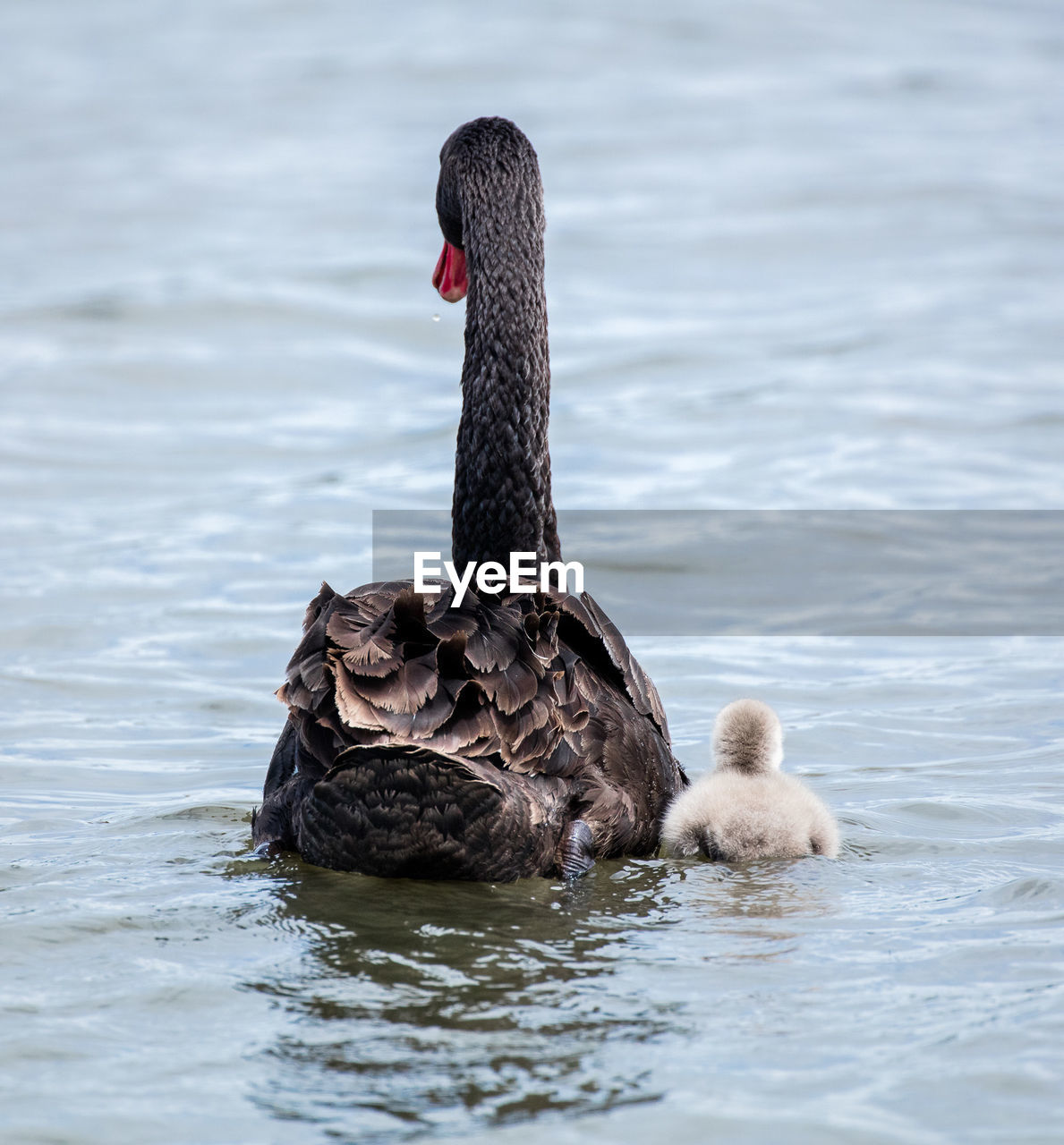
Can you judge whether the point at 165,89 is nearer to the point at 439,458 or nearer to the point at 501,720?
the point at 439,458

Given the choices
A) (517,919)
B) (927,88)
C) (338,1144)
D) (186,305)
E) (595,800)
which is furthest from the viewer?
(927,88)

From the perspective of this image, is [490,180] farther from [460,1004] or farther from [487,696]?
[460,1004]

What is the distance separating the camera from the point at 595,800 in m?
4.79

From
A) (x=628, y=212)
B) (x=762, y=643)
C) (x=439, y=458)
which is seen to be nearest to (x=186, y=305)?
(x=439, y=458)

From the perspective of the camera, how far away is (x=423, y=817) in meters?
4.25

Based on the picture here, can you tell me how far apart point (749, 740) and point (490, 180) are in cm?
204

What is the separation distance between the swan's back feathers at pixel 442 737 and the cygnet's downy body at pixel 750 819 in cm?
25

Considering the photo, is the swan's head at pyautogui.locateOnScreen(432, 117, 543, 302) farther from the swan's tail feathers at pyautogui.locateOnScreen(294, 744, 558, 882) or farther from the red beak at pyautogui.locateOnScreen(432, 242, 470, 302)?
the swan's tail feathers at pyautogui.locateOnScreen(294, 744, 558, 882)

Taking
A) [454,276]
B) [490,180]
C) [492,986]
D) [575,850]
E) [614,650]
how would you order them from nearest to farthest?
[492,986] → [575,850] → [614,650] → [490,180] → [454,276]

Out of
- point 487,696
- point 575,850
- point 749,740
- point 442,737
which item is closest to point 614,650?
point 749,740

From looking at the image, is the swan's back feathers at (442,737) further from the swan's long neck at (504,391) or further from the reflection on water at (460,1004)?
the swan's long neck at (504,391)

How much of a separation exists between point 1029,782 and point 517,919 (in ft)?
8.22

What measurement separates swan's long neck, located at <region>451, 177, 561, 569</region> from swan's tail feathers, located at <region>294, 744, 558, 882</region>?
110 cm

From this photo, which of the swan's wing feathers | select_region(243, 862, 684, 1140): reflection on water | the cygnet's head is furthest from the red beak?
select_region(243, 862, 684, 1140): reflection on water
